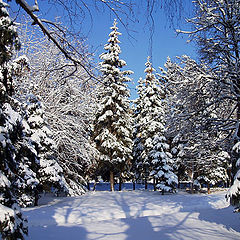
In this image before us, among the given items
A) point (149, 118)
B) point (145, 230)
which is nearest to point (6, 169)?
point (145, 230)

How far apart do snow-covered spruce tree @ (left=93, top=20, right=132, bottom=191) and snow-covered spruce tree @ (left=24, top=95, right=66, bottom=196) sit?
9.25m

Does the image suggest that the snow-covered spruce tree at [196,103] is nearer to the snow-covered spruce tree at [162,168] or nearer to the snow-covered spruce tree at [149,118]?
the snow-covered spruce tree at [162,168]

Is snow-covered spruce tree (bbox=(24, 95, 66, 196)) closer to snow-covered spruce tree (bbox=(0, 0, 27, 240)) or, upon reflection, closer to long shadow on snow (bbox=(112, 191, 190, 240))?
long shadow on snow (bbox=(112, 191, 190, 240))

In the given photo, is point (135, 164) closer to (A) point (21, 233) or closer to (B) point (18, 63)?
(B) point (18, 63)

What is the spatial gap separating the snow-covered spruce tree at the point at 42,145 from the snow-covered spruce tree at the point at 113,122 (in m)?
9.25

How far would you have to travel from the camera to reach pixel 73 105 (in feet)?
57.6

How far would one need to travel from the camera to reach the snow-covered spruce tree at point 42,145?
13.4 m

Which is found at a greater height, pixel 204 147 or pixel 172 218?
pixel 204 147

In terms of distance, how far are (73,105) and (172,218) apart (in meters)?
11.2

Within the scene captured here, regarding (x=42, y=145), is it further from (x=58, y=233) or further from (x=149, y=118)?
(x=149, y=118)

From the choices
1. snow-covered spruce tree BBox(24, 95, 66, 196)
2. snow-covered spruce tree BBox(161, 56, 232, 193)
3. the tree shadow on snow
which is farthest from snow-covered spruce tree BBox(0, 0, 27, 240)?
snow-covered spruce tree BBox(24, 95, 66, 196)

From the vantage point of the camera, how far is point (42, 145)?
13.8 metres

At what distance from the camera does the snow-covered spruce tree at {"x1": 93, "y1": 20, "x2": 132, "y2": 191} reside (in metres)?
23.2

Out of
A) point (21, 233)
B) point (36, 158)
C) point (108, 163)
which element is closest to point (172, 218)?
point (21, 233)
